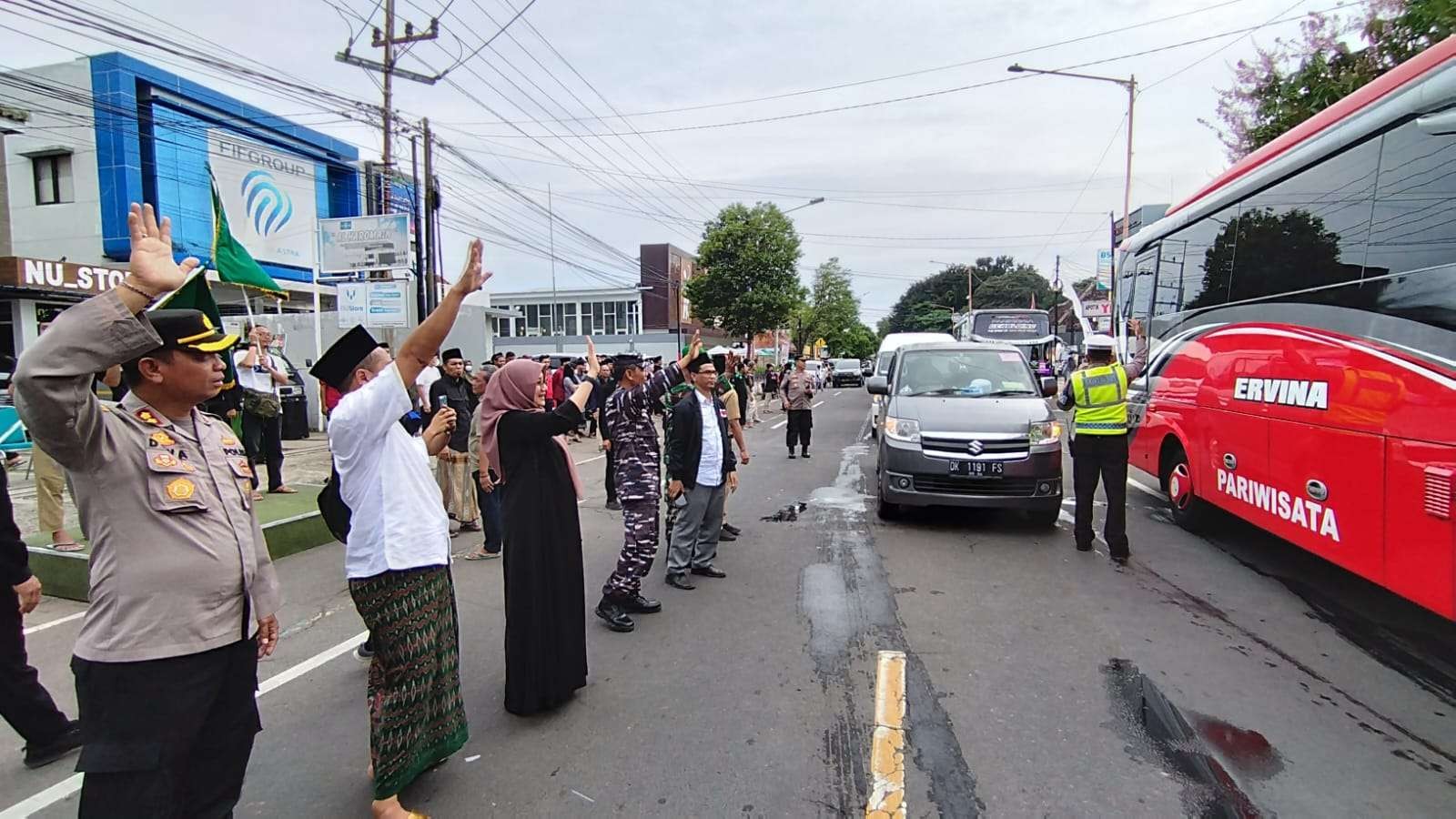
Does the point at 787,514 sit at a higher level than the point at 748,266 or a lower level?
lower

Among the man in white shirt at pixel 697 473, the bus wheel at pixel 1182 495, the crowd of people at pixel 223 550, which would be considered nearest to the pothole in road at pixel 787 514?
the man in white shirt at pixel 697 473

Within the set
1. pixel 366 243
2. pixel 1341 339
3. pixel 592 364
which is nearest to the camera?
pixel 592 364

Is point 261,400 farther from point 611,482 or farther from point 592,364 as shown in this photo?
point 592,364

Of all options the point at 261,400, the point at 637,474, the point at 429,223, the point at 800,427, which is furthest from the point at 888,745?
the point at 429,223

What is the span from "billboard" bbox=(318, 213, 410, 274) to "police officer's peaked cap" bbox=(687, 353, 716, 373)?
1031cm

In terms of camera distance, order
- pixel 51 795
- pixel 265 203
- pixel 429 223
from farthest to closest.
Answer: pixel 265 203, pixel 429 223, pixel 51 795

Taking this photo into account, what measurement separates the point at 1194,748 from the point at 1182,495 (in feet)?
16.1

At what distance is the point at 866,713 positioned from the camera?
3.61 metres

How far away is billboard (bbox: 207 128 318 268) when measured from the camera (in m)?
21.2

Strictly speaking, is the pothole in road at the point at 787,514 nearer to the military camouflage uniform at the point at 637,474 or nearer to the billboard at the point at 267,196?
the military camouflage uniform at the point at 637,474

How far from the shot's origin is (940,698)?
12.4ft

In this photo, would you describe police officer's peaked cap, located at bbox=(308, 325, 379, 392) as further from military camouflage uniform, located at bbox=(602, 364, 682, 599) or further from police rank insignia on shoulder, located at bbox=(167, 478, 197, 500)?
military camouflage uniform, located at bbox=(602, 364, 682, 599)

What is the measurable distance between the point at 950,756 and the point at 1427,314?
3.52 m

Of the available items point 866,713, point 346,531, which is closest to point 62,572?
point 346,531
